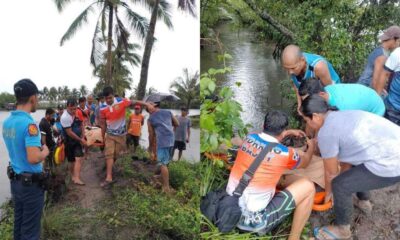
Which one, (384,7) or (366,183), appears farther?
(384,7)

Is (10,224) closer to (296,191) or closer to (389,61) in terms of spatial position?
(296,191)

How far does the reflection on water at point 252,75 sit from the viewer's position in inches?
112

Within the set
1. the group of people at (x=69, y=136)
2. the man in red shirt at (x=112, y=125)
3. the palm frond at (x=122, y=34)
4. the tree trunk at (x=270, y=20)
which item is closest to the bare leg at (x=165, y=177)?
the group of people at (x=69, y=136)

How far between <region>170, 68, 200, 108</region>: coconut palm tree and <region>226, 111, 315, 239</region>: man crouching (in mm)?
689

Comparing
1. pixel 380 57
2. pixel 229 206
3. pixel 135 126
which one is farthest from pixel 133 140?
pixel 380 57

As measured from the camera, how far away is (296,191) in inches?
101

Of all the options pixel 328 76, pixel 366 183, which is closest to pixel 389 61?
pixel 328 76

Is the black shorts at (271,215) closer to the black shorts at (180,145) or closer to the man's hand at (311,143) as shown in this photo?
the man's hand at (311,143)

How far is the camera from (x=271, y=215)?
2.50m

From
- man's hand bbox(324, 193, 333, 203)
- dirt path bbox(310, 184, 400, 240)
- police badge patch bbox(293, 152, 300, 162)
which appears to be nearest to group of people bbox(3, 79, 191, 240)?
police badge patch bbox(293, 152, 300, 162)

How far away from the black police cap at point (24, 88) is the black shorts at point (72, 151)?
36 centimetres

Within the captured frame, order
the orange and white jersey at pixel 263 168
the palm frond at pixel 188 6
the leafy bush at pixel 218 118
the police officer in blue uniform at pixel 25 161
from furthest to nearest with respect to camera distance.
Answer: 1. the leafy bush at pixel 218 118
2. the orange and white jersey at pixel 263 168
3. the police officer in blue uniform at pixel 25 161
4. the palm frond at pixel 188 6

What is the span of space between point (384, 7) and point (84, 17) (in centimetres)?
274

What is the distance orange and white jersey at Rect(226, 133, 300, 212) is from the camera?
2477 millimetres
